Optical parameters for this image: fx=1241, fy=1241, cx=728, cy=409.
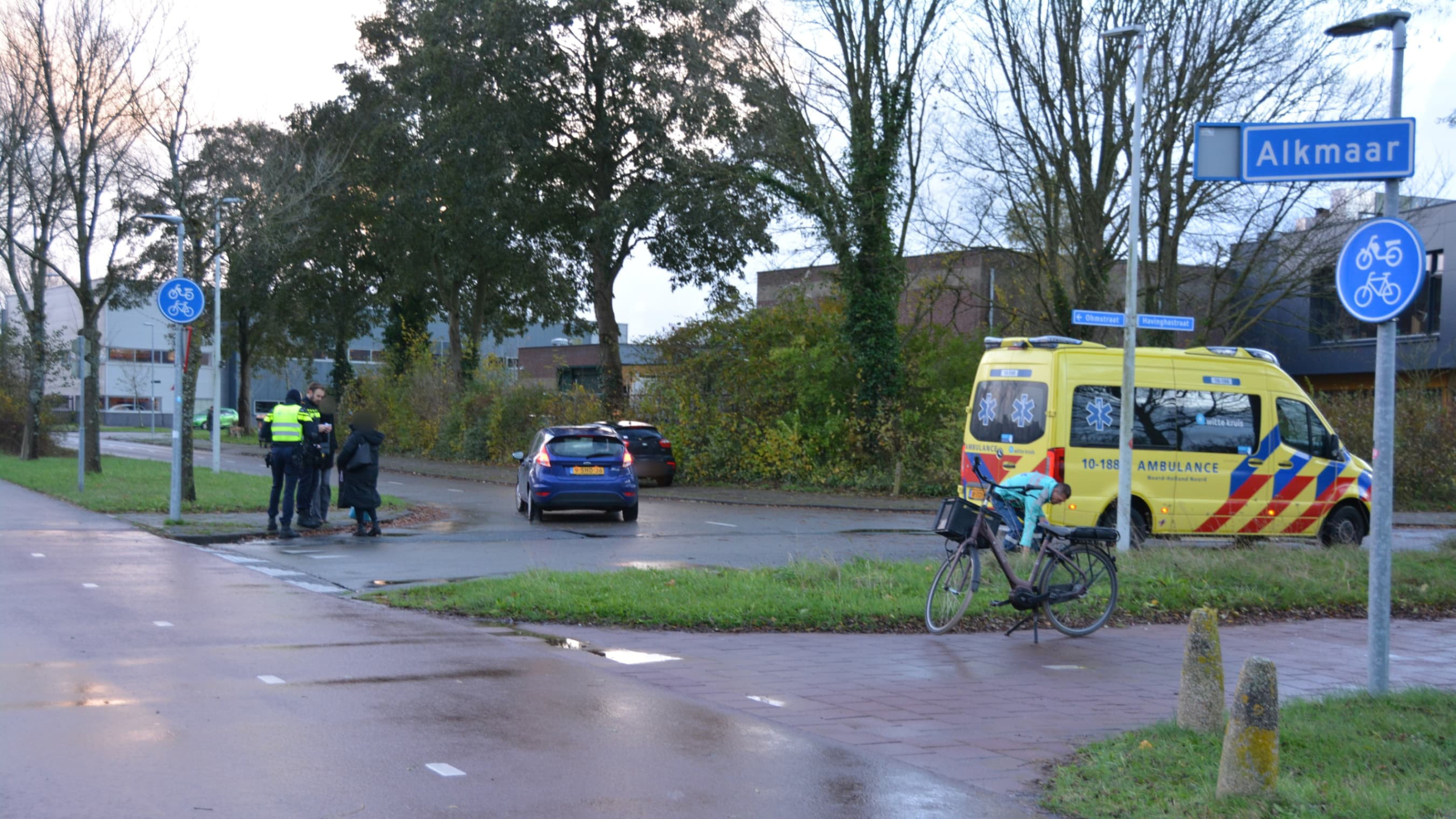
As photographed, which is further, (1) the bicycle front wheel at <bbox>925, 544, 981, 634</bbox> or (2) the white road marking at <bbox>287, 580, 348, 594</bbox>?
(2) the white road marking at <bbox>287, 580, 348, 594</bbox>

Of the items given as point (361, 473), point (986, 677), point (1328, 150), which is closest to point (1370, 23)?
point (1328, 150)

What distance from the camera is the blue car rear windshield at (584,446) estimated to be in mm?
19969

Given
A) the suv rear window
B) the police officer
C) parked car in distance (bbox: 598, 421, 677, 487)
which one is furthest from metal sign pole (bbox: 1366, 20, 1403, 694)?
parked car in distance (bbox: 598, 421, 677, 487)

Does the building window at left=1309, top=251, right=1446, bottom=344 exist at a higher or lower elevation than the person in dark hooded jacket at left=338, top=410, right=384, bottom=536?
higher

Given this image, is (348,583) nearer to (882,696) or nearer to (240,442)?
(882,696)

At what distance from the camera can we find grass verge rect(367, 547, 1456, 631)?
1017 cm

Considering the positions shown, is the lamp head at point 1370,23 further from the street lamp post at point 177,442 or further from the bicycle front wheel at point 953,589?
the street lamp post at point 177,442

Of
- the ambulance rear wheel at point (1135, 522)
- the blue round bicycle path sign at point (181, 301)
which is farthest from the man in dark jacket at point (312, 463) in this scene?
the ambulance rear wheel at point (1135, 522)

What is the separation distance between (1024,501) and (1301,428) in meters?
8.51

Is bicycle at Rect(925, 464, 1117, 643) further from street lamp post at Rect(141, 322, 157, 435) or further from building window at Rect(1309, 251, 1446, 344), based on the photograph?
street lamp post at Rect(141, 322, 157, 435)

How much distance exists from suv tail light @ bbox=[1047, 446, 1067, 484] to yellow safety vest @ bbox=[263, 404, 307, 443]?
9.96 meters

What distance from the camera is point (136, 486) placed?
2444cm

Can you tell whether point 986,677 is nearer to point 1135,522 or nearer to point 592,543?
point 1135,522

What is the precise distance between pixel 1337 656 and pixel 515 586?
6.73 metres
